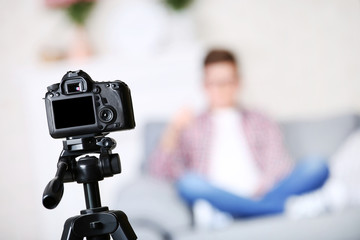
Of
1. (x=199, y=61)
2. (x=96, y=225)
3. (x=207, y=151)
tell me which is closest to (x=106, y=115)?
(x=96, y=225)

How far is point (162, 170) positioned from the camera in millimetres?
2701

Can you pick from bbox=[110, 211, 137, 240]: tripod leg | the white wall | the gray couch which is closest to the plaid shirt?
the gray couch

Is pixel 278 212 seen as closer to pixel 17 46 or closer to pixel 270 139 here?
pixel 270 139

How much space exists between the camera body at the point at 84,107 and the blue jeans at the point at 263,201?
122cm

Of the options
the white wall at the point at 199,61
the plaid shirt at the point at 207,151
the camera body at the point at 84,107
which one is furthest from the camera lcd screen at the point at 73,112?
the white wall at the point at 199,61

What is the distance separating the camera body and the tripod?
0.02m

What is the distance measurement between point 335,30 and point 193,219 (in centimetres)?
148

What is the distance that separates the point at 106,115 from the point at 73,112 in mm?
60

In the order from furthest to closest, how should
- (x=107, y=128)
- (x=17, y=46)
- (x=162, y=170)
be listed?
(x=17, y=46)
(x=162, y=170)
(x=107, y=128)

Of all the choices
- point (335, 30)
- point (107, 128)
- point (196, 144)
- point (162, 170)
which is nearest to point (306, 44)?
point (335, 30)

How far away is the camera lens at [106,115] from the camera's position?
107 cm

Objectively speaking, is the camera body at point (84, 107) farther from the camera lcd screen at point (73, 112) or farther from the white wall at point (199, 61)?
the white wall at point (199, 61)

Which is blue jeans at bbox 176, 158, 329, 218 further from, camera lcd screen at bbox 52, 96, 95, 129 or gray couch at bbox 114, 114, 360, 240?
camera lcd screen at bbox 52, 96, 95, 129

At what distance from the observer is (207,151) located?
277 cm
